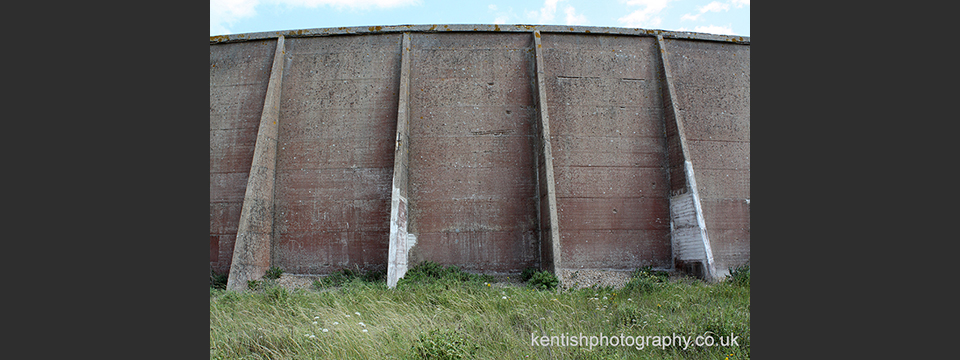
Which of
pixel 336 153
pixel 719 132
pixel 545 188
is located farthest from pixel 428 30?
pixel 719 132

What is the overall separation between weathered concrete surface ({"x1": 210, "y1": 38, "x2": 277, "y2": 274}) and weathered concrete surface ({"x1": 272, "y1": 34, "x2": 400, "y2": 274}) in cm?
64

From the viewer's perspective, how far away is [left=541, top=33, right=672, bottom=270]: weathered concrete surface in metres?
9.62

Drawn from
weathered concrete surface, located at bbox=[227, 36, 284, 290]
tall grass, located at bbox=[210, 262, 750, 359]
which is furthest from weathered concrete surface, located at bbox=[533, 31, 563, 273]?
weathered concrete surface, located at bbox=[227, 36, 284, 290]

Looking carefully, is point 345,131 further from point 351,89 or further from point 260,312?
point 260,312

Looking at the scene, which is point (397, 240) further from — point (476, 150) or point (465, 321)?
point (465, 321)

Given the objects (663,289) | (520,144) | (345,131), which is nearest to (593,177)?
(520,144)

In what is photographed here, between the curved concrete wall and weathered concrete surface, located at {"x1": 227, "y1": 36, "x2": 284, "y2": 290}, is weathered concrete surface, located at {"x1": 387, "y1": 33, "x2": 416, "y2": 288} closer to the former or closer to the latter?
the curved concrete wall

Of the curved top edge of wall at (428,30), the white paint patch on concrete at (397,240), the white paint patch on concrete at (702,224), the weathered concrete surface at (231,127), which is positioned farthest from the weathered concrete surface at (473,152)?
the weathered concrete surface at (231,127)

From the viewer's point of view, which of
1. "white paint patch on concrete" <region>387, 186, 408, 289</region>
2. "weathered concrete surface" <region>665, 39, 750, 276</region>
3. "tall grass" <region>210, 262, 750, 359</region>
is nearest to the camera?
"tall grass" <region>210, 262, 750, 359</region>

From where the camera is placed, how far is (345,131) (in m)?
9.95

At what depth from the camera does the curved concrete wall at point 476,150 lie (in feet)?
30.8

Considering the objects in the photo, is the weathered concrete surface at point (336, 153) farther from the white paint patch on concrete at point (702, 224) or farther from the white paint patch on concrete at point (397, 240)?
the white paint patch on concrete at point (702, 224)

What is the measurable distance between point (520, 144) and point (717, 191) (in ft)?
14.9

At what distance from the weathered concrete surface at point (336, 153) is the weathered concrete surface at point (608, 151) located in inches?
148
